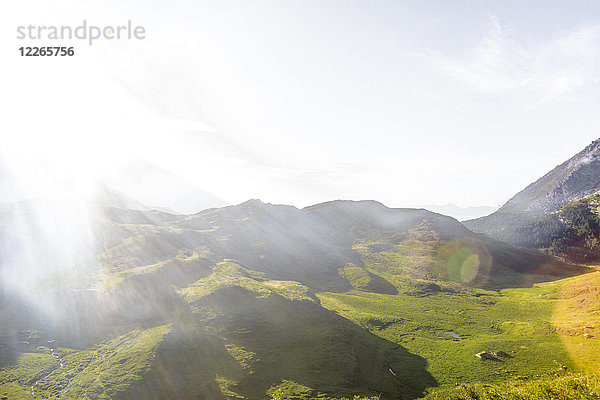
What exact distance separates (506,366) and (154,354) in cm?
7555

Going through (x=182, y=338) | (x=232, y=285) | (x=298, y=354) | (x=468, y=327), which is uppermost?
(x=232, y=285)

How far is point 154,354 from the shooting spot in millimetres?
54781

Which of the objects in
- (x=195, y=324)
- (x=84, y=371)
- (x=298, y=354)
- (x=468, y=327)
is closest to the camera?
(x=84, y=371)

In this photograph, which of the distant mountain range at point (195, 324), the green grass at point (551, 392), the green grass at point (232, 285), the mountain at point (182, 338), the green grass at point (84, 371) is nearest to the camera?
the green grass at point (551, 392)

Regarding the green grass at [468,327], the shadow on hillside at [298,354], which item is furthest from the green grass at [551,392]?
the green grass at [468,327]

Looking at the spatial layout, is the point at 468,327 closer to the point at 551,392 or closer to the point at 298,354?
the point at 298,354

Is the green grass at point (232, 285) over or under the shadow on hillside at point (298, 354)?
over

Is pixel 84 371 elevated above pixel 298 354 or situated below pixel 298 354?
above

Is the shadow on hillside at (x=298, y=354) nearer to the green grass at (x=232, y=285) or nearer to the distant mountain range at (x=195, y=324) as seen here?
the distant mountain range at (x=195, y=324)

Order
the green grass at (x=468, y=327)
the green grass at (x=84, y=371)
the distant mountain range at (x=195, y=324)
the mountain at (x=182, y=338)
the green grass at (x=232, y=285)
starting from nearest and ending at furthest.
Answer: the green grass at (x=84, y=371) → the mountain at (x=182, y=338) → the distant mountain range at (x=195, y=324) → the green grass at (x=468, y=327) → the green grass at (x=232, y=285)

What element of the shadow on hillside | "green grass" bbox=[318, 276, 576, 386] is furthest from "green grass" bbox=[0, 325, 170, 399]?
"green grass" bbox=[318, 276, 576, 386]

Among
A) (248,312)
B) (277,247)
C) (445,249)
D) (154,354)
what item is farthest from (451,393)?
(445,249)

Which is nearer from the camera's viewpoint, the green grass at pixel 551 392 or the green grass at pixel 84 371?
the green grass at pixel 551 392

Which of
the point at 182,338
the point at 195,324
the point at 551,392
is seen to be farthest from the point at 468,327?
the point at 182,338
